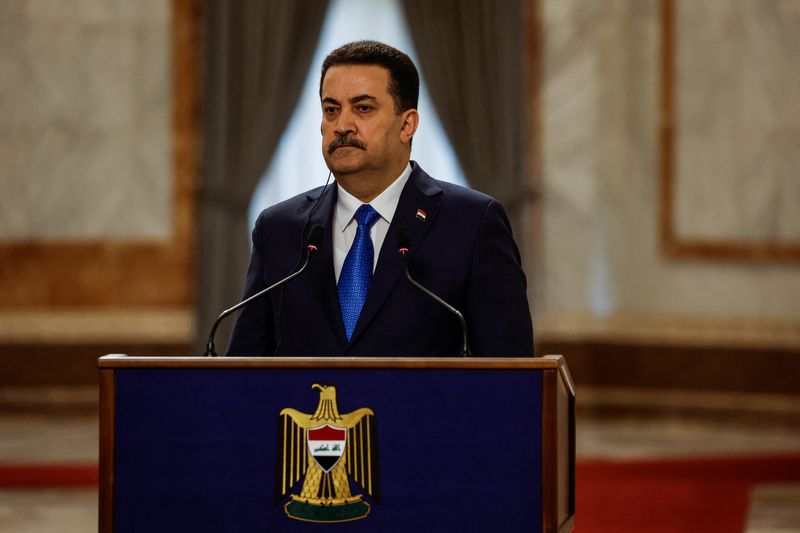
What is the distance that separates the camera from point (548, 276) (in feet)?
26.1

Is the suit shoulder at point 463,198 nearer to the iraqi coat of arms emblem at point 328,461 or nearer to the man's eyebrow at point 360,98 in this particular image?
the man's eyebrow at point 360,98

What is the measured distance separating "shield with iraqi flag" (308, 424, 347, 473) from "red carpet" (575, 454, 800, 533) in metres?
2.95

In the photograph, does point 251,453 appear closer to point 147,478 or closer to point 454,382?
point 147,478

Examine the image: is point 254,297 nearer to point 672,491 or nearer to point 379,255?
point 379,255

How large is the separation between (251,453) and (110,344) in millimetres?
5816

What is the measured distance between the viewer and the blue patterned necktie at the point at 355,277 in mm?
2703

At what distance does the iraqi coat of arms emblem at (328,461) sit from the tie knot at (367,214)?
60 centimetres

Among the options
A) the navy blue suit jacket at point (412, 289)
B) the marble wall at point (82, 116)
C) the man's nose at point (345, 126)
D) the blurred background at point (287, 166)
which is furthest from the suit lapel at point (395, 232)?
the marble wall at point (82, 116)

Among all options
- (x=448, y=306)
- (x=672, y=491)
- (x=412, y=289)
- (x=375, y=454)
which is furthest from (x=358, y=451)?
(x=672, y=491)

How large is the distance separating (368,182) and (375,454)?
70 centimetres

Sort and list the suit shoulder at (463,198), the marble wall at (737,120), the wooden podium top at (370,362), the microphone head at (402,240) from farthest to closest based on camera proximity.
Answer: the marble wall at (737,120)
the suit shoulder at (463,198)
the microphone head at (402,240)
the wooden podium top at (370,362)

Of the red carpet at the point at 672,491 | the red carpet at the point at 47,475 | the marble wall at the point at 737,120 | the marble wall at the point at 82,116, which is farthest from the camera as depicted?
the marble wall at the point at 82,116

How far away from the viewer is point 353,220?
109 inches

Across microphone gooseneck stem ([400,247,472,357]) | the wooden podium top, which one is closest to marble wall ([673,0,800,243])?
microphone gooseneck stem ([400,247,472,357])
